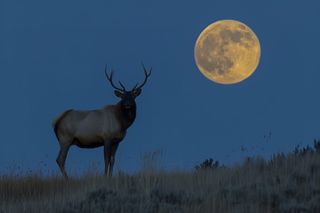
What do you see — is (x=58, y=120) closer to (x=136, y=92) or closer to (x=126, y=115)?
(x=126, y=115)

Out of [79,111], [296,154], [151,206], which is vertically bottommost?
[151,206]

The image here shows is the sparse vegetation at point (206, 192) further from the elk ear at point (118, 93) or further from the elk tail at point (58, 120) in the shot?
the elk ear at point (118, 93)

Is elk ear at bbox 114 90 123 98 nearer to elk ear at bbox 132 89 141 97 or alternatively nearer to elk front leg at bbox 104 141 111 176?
elk ear at bbox 132 89 141 97

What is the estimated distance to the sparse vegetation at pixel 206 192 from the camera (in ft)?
40.6

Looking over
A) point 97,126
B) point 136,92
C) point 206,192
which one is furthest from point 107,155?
point 206,192

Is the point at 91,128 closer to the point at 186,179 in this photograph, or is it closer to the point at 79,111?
the point at 79,111

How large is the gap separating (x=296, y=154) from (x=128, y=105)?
240 inches

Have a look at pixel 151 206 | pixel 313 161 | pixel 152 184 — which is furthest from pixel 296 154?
pixel 151 206

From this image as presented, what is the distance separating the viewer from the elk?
21094mm

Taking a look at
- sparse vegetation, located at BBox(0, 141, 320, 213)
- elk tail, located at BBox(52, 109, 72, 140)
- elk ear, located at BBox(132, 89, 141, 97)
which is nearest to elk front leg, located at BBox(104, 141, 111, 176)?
elk tail, located at BBox(52, 109, 72, 140)

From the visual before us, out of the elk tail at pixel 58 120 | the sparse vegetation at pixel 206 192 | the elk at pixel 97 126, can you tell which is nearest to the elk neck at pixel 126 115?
the elk at pixel 97 126

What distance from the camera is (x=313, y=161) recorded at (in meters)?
14.6

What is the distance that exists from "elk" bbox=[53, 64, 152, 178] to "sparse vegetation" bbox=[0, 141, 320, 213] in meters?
5.17

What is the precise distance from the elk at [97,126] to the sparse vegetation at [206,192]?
517 cm
